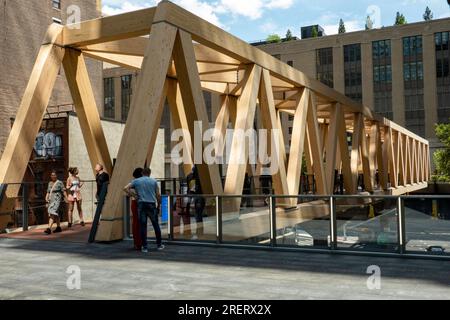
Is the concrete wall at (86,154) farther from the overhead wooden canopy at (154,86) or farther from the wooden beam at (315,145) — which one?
the wooden beam at (315,145)

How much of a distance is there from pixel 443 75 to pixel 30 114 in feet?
231

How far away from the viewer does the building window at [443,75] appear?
2820 inches

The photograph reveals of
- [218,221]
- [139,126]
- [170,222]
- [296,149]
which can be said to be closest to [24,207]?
[139,126]

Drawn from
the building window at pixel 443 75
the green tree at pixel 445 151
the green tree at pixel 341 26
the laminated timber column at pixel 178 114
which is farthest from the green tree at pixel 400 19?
the laminated timber column at pixel 178 114

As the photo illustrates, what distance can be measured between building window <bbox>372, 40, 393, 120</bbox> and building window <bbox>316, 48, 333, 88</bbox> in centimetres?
687

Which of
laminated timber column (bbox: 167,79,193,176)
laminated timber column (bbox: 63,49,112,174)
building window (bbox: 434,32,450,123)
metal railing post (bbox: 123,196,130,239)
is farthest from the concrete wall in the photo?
building window (bbox: 434,32,450,123)

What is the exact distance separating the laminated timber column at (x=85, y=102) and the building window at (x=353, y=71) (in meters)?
67.4

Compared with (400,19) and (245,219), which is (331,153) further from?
(400,19)

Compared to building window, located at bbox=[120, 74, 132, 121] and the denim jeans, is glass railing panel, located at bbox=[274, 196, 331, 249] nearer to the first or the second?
the denim jeans

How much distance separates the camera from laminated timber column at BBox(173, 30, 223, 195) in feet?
42.9

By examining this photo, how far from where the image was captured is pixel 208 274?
7.69 metres

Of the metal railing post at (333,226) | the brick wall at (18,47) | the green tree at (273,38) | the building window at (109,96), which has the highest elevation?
the green tree at (273,38)
